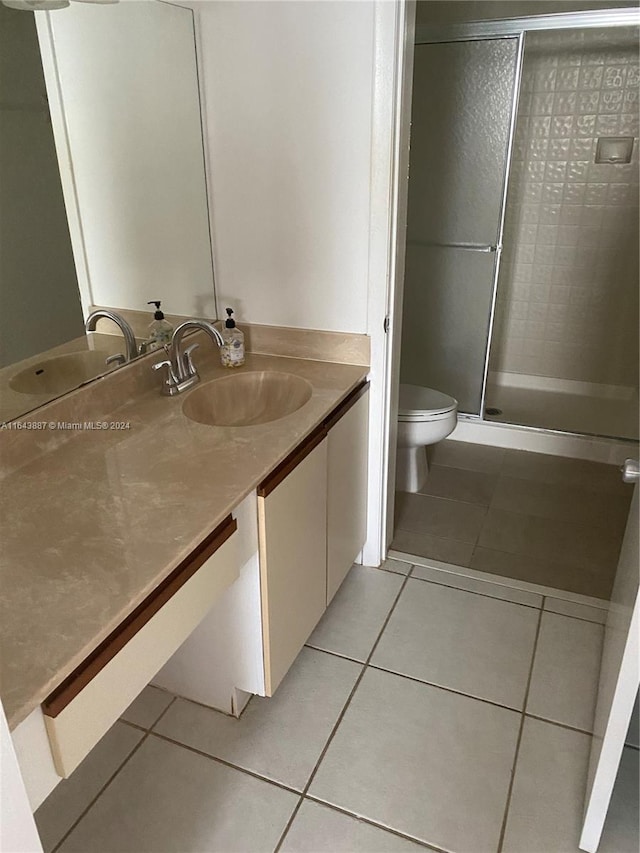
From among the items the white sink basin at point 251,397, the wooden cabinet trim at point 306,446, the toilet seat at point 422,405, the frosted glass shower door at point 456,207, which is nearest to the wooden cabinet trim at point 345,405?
the wooden cabinet trim at point 306,446

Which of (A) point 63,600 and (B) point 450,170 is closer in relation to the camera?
(A) point 63,600

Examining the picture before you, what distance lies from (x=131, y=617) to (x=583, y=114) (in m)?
3.39

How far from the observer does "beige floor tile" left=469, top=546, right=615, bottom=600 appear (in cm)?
225

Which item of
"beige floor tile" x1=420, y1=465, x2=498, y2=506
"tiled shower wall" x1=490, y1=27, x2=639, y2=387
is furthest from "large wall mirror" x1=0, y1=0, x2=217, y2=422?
"tiled shower wall" x1=490, y1=27, x2=639, y2=387

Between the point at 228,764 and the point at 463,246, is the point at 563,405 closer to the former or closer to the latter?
the point at 463,246

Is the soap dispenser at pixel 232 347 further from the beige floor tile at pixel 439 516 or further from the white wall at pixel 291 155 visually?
the beige floor tile at pixel 439 516

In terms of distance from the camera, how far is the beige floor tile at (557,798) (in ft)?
4.74

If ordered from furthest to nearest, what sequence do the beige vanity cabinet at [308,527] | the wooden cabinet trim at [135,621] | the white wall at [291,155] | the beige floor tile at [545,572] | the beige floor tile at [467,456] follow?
the beige floor tile at [467,456] < the beige floor tile at [545,572] < the white wall at [291,155] < the beige vanity cabinet at [308,527] < the wooden cabinet trim at [135,621]

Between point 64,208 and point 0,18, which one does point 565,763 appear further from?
point 0,18

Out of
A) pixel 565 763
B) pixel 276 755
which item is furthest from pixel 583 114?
pixel 276 755

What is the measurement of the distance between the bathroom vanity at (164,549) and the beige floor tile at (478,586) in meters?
0.35

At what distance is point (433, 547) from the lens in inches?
97.3

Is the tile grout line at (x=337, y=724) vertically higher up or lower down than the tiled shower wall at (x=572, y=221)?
lower down

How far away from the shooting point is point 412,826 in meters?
1.48
